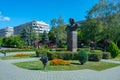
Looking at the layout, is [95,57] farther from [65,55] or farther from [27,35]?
[27,35]

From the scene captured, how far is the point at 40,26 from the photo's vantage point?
168 meters

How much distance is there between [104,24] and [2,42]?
203ft

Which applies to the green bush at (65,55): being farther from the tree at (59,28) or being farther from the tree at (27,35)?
the tree at (27,35)

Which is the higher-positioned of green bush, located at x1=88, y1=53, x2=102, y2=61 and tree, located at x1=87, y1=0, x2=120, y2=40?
tree, located at x1=87, y1=0, x2=120, y2=40

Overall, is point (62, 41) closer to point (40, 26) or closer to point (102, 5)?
point (102, 5)

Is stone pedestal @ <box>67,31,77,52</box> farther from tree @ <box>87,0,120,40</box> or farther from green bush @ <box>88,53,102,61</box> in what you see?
tree @ <box>87,0,120,40</box>

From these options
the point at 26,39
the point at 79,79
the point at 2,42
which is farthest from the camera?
the point at 2,42

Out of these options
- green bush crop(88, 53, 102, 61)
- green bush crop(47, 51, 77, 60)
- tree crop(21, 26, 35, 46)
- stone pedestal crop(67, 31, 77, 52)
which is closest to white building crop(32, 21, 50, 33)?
tree crop(21, 26, 35, 46)

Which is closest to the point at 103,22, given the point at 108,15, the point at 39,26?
the point at 108,15

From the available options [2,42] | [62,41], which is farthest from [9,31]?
[62,41]

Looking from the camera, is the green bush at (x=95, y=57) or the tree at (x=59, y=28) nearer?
the green bush at (x=95, y=57)

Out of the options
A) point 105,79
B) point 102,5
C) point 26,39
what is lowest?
point 105,79

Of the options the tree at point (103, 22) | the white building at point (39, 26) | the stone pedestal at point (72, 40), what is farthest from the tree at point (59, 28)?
the white building at point (39, 26)

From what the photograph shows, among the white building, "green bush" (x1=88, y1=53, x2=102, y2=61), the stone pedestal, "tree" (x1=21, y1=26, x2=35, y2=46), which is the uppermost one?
the white building
